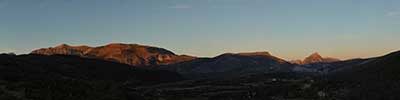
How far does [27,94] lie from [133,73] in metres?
159

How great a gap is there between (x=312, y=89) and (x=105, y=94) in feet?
162

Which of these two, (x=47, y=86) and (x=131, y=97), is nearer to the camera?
(x=47, y=86)

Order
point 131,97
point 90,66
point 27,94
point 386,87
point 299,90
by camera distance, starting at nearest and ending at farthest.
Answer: point 27,94
point 131,97
point 386,87
point 299,90
point 90,66

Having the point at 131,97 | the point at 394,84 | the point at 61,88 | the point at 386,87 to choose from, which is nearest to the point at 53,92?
the point at 61,88

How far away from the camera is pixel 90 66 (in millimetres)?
190375

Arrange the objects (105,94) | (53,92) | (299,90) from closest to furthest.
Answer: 1. (53,92)
2. (105,94)
3. (299,90)

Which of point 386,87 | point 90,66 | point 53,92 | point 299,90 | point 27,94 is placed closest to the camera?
point 27,94

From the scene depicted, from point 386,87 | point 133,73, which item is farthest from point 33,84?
point 133,73

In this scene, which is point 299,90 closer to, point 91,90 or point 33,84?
point 91,90

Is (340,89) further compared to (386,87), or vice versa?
(340,89)

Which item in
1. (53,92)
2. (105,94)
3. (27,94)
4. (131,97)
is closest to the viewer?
(27,94)

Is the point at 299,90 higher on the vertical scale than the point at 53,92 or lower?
lower

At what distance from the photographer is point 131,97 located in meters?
44.5

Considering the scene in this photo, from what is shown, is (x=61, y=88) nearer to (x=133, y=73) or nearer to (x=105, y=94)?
(x=105, y=94)
